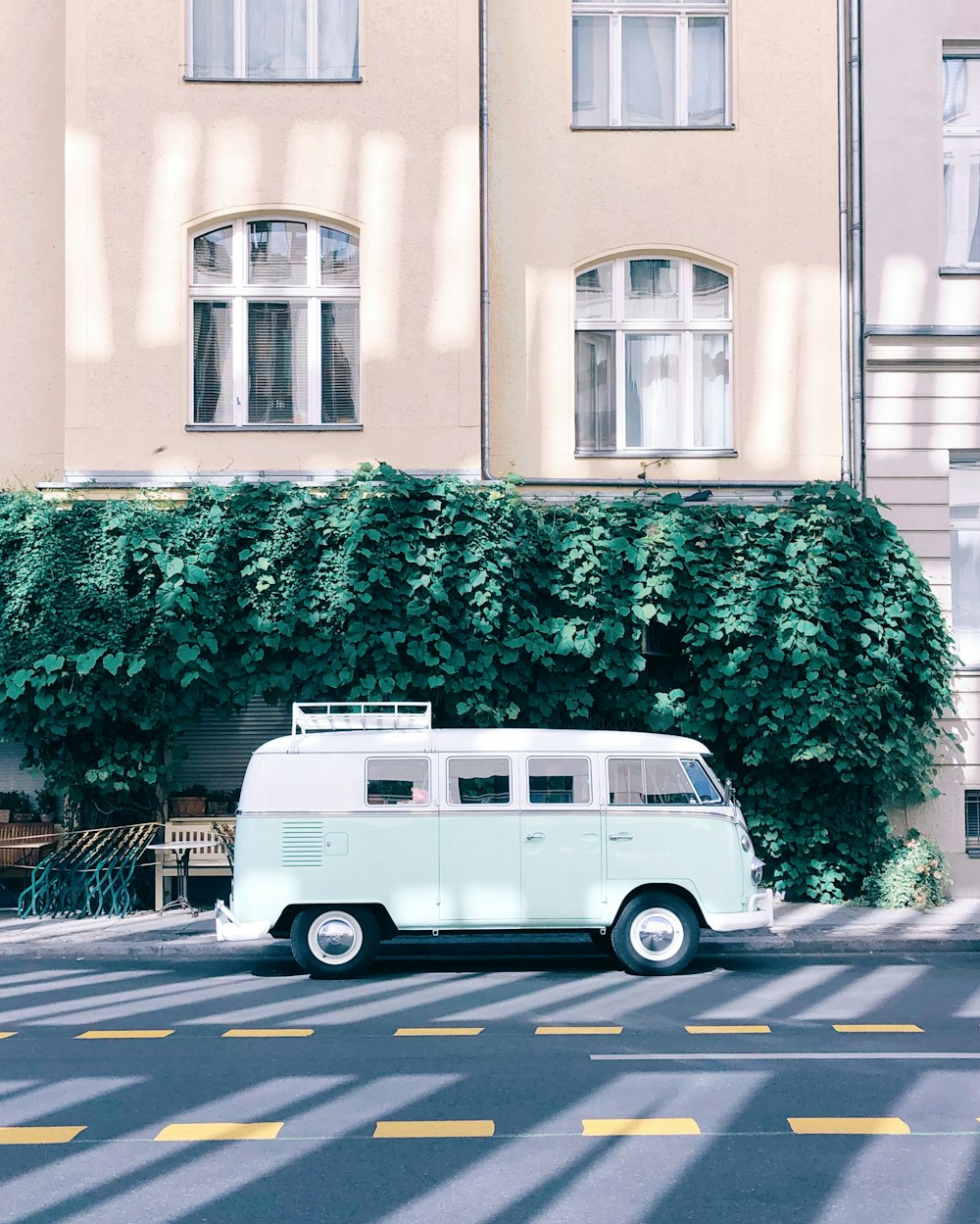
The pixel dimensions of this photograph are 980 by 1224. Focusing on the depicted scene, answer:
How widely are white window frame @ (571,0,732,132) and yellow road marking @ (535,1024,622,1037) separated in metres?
11.7

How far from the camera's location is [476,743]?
39.9 feet

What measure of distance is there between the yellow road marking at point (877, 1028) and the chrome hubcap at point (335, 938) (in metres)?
4.15

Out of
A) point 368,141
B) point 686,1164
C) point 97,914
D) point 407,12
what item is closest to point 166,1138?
point 686,1164

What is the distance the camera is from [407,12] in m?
16.6

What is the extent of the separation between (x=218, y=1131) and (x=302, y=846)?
4903 millimetres

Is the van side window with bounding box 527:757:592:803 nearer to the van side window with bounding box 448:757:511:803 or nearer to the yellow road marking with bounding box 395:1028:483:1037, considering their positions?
the van side window with bounding box 448:757:511:803

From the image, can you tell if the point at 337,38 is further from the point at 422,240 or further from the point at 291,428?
the point at 291,428

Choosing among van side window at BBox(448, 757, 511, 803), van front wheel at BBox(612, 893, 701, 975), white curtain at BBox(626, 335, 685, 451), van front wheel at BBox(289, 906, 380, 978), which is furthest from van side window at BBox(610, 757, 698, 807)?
white curtain at BBox(626, 335, 685, 451)

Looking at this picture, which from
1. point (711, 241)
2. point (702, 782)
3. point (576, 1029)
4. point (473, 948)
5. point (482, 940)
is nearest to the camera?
point (576, 1029)

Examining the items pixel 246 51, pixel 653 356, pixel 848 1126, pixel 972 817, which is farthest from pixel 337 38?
pixel 848 1126

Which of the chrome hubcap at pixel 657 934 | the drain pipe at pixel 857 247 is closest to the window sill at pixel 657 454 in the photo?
the drain pipe at pixel 857 247

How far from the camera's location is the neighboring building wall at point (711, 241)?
679 inches

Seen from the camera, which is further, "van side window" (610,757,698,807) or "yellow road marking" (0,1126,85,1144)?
"van side window" (610,757,698,807)

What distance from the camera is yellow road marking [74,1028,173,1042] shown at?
9484mm
